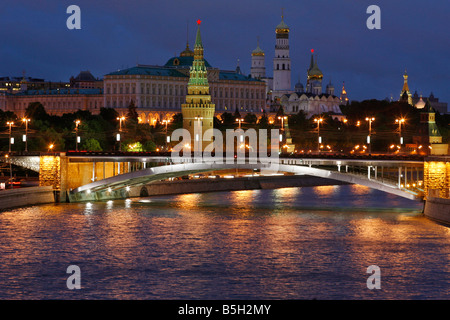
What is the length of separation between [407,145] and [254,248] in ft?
214

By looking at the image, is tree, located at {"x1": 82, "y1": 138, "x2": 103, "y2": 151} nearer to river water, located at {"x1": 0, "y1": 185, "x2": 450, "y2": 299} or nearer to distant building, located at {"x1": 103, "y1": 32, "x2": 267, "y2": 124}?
river water, located at {"x1": 0, "y1": 185, "x2": 450, "y2": 299}

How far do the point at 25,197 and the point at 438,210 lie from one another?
2370 cm

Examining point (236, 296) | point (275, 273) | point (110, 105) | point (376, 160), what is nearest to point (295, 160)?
point (376, 160)

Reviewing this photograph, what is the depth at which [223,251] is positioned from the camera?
145ft

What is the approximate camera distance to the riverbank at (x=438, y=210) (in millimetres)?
51675

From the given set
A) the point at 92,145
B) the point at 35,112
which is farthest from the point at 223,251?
the point at 35,112

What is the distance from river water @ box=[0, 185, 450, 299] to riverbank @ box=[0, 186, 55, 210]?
839mm

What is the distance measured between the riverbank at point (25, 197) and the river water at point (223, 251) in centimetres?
84

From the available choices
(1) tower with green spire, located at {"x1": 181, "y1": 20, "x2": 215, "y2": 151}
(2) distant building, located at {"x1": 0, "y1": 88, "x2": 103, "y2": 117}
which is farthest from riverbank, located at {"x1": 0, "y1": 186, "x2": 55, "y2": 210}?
(2) distant building, located at {"x1": 0, "y1": 88, "x2": 103, "y2": 117}

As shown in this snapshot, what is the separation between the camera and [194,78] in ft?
431

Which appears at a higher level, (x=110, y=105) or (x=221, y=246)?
(x=110, y=105)

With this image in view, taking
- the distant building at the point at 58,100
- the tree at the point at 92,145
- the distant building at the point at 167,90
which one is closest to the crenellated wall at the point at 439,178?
the tree at the point at 92,145
